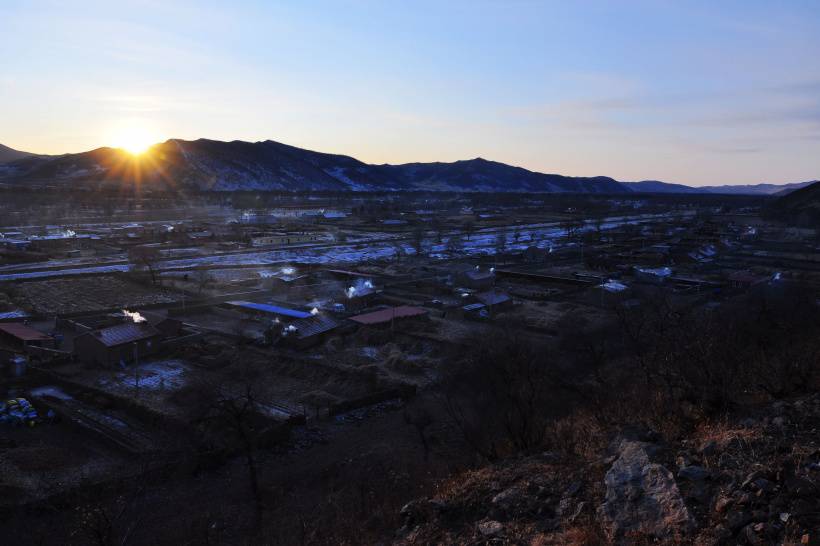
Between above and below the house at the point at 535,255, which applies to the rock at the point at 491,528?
above

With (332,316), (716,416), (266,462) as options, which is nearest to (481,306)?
(332,316)

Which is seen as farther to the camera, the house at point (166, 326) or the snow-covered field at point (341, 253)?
the snow-covered field at point (341, 253)

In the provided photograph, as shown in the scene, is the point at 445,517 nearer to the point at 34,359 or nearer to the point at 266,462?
the point at 266,462

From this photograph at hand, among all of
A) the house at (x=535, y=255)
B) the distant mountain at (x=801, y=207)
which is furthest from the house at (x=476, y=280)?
the distant mountain at (x=801, y=207)

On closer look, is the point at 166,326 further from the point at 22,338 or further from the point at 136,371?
the point at 22,338

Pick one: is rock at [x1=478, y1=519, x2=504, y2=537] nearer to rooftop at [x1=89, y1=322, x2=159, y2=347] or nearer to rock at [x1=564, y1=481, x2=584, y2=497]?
rock at [x1=564, y1=481, x2=584, y2=497]

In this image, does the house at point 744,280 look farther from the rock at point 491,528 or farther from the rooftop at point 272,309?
the rock at point 491,528

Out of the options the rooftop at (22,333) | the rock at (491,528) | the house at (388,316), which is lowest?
the rooftop at (22,333)
